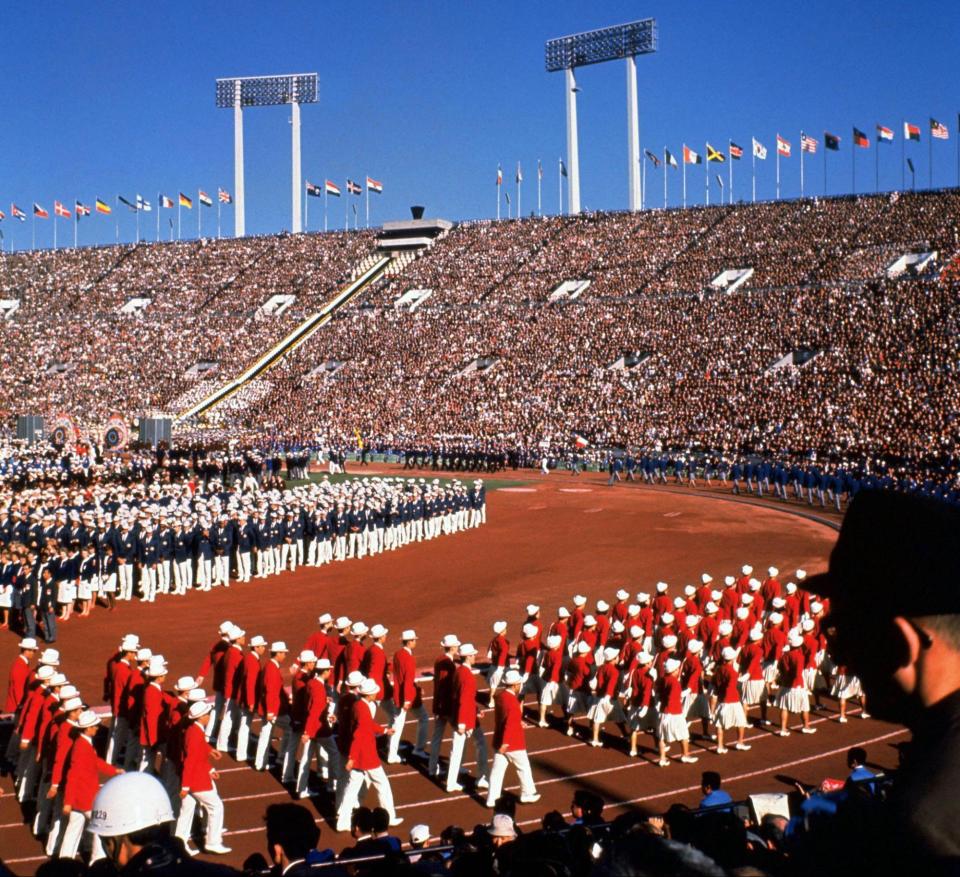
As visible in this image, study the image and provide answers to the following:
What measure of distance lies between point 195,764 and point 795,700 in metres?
7.71

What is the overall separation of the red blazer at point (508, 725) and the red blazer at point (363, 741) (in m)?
1.28

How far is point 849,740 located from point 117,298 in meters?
71.4

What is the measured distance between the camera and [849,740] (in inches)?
493

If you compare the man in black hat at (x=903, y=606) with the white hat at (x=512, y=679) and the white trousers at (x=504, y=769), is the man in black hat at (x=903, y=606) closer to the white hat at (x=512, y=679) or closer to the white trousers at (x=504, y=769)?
the white hat at (x=512, y=679)

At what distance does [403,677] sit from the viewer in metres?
11.7

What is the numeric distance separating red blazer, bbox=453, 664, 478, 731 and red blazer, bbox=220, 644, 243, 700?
269 cm

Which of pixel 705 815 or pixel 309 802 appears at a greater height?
pixel 705 815

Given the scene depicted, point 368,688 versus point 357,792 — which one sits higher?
point 368,688

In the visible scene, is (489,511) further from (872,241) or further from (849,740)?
(872,241)

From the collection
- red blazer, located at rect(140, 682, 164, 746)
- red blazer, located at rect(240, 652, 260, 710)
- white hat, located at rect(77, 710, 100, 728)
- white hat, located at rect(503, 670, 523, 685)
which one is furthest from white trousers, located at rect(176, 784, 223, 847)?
white hat, located at rect(503, 670, 523, 685)

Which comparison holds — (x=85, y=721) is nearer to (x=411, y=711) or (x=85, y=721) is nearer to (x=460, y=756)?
(x=460, y=756)

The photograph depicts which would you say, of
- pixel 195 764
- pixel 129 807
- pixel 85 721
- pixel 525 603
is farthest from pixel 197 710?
pixel 525 603

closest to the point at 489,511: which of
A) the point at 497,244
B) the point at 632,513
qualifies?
the point at 632,513

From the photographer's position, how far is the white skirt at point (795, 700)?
12.7 metres
